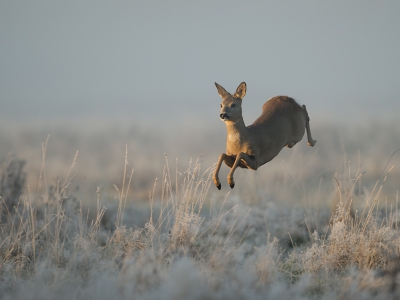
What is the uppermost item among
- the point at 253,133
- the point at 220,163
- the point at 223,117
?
the point at 223,117

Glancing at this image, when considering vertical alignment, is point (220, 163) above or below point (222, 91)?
below

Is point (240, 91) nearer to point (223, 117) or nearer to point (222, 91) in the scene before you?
point (222, 91)

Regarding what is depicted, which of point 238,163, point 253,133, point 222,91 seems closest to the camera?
point 238,163

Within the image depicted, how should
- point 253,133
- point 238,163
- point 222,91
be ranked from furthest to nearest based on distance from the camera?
point 222,91, point 253,133, point 238,163

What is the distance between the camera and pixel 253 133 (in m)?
5.07

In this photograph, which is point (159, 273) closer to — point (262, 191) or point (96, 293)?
point (96, 293)

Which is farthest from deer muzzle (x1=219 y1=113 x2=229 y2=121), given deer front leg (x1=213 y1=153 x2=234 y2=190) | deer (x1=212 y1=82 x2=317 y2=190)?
deer front leg (x1=213 y1=153 x2=234 y2=190)

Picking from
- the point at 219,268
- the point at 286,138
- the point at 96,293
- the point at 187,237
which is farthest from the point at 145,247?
the point at 286,138

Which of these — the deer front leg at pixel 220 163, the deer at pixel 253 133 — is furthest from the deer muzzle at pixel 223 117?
the deer front leg at pixel 220 163

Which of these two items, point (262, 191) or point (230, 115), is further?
point (262, 191)

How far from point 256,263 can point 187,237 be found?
148cm

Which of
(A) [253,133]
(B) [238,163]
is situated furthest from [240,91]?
(B) [238,163]

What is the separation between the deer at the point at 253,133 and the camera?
16.1 feet

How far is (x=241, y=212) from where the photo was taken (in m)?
14.4
